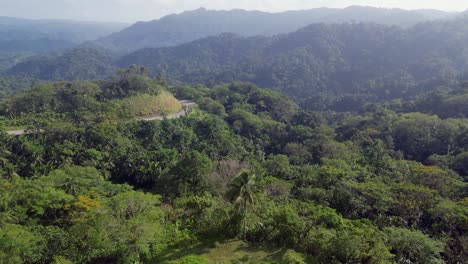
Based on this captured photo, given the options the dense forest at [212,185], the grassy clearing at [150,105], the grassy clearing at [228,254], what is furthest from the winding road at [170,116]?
the grassy clearing at [228,254]

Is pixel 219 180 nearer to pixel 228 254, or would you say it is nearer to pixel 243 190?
pixel 228 254

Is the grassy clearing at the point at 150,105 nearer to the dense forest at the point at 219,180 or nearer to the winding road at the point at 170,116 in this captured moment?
the dense forest at the point at 219,180

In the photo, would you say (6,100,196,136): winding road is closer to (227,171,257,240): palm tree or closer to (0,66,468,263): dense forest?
(0,66,468,263): dense forest

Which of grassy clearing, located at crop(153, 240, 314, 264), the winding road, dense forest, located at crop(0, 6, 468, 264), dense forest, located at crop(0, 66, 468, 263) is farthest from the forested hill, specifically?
grassy clearing, located at crop(153, 240, 314, 264)

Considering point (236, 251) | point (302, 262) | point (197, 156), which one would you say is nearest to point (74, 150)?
point (197, 156)

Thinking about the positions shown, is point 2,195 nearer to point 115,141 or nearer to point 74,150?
point 74,150
